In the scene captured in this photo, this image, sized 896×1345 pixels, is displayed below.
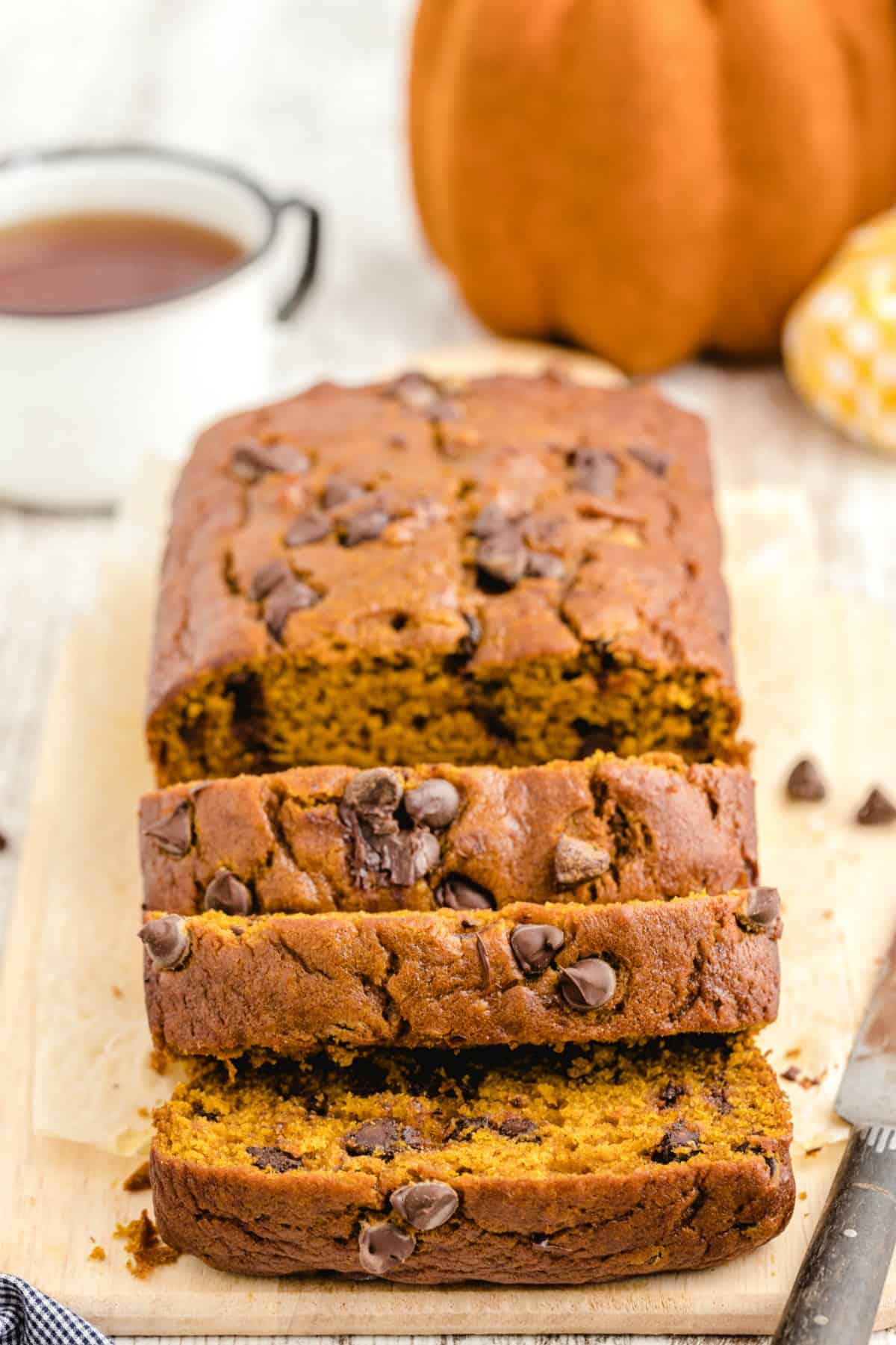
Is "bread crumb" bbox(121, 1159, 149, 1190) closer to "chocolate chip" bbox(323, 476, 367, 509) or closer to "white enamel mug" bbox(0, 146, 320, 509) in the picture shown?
"chocolate chip" bbox(323, 476, 367, 509)

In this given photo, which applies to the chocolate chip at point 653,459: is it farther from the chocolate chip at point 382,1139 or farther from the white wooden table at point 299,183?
the chocolate chip at point 382,1139

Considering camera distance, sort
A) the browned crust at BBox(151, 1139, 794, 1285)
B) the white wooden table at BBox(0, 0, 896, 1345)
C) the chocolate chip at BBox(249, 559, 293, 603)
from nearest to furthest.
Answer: the browned crust at BBox(151, 1139, 794, 1285)
the chocolate chip at BBox(249, 559, 293, 603)
the white wooden table at BBox(0, 0, 896, 1345)

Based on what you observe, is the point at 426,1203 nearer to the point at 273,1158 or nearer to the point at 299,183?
the point at 273,1158

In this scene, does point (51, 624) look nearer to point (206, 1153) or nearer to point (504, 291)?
point (504, 291)

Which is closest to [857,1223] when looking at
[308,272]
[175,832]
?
[175,832]

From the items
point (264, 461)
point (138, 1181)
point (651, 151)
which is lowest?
point (138, 1181)

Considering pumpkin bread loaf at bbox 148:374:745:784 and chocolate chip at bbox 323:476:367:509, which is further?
chocolate chip at bbox 323:476:367:509

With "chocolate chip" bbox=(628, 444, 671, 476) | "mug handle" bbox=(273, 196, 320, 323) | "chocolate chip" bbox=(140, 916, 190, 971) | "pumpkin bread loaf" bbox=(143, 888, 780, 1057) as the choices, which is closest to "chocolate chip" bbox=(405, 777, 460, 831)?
"pumpkin bread loaf" bbox=(143, 888, 780, 1057)

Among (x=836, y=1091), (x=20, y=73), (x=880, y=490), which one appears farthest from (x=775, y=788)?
(x=20, y=73)
